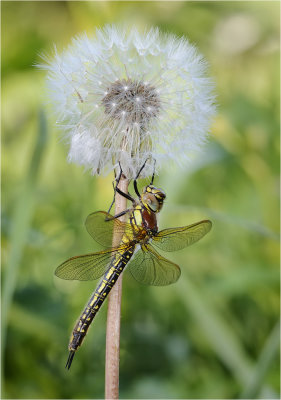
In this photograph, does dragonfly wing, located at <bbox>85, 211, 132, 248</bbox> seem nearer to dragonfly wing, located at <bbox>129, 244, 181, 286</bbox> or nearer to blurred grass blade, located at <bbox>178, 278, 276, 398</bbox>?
dragonfly wing, located at <bbox>129, 244, 181, 286</bbox>

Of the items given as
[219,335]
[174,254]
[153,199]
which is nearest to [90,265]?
[153,199]

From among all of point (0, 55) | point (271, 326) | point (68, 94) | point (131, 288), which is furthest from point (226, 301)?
point (0, 55)

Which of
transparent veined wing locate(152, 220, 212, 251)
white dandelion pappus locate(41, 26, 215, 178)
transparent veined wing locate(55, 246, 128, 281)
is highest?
white dandelion pappus locate(41, 26, 215, 178)

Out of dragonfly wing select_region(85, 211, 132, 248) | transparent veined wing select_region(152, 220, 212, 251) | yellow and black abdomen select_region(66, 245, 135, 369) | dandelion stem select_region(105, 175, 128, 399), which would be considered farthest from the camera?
transparent veined wing select_region(152, 220, 212, 251)

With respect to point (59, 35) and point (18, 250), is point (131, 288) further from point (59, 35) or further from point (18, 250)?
point (59, 35)

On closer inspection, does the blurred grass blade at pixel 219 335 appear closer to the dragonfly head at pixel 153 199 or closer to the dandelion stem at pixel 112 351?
the dragonfly head at pixel 153 199

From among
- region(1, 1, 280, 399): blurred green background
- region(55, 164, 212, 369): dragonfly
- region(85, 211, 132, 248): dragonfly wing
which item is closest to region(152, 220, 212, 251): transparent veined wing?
region(55, 164, 212, 369): dragonfly

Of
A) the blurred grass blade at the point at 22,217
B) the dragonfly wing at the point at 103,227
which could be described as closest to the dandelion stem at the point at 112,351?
the dragonfly wing at the point at 103,227
